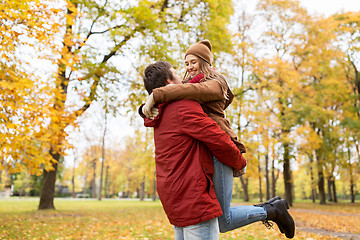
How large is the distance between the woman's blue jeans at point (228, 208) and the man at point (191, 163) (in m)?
0.06

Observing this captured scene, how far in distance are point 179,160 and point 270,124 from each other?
16.7 meters

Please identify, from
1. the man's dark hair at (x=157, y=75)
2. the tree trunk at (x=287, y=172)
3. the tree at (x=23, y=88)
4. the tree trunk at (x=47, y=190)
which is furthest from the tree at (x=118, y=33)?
the tree trunk at (x=287, y=172)

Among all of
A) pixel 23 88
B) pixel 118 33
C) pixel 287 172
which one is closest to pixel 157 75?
pixel 23 88

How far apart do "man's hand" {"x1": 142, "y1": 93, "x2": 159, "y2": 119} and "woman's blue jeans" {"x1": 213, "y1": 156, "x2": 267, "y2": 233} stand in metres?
0.64

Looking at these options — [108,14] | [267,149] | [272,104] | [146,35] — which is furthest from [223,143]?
[272,104]

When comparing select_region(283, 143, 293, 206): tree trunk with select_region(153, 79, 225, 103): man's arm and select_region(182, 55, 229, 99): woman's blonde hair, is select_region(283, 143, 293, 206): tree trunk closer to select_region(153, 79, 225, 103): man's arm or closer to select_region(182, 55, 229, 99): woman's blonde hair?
select_region(182, 55, 229, 99): woman's blonde hair

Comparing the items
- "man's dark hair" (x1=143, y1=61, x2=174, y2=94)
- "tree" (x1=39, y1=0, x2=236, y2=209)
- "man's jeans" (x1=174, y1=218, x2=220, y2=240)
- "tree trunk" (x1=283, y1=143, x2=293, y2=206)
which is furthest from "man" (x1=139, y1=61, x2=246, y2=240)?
"tree trunk" (x1=283, y1=143, x2=293, y2=206)

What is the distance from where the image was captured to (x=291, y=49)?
2128 cm

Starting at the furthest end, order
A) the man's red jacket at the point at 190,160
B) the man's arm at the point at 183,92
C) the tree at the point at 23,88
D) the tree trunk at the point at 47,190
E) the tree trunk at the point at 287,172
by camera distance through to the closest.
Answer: the tree trunk at the point at 287,172 < the tree trunk at the point at 47,190 < the tree at the point at 23,88 < the man's arm at the point at 183,92 < the man's red jacket at the point at 190,160

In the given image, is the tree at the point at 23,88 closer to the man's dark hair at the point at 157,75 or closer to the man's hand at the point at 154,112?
the man's dark hair at the point at 157,75

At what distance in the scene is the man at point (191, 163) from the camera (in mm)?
2041

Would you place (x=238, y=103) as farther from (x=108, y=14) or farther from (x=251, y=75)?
(x=108, y=14)

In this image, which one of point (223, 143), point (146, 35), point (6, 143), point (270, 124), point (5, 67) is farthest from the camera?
point (270, 124)

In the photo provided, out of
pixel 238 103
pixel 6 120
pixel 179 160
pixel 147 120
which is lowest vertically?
pixel 179 160
